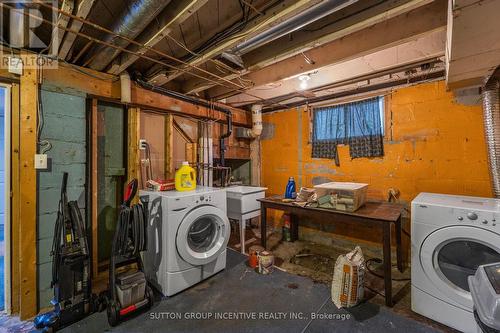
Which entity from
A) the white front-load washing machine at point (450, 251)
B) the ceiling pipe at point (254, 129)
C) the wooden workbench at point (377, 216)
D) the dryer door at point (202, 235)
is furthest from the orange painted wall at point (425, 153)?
the dryer door at point (202, 235)

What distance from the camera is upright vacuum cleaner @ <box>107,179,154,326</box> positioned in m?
1.72

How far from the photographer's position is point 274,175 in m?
3.89

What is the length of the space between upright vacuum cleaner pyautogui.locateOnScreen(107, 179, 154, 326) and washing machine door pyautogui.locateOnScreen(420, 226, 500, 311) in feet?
7.33

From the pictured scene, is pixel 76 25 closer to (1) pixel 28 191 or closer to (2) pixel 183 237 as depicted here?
(1) pixel 28 191

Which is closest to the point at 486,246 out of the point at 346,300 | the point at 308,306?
the point at 346,300

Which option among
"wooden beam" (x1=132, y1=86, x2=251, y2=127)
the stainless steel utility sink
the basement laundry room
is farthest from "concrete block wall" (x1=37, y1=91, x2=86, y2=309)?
the stainless steel utility sink

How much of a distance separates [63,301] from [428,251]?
2.78 metres

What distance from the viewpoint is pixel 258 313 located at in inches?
70.9

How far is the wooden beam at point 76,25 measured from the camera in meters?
1.27

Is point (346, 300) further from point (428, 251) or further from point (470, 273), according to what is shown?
point (470, 273)

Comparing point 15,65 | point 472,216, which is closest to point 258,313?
point 472,216

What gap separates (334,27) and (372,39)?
1.47 ft

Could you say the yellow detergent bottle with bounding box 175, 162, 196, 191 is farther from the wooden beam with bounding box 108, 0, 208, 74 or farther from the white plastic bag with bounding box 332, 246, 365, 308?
the white plastic bag with bounding box 332, 246, 365, 308

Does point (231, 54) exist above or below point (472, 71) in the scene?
above
